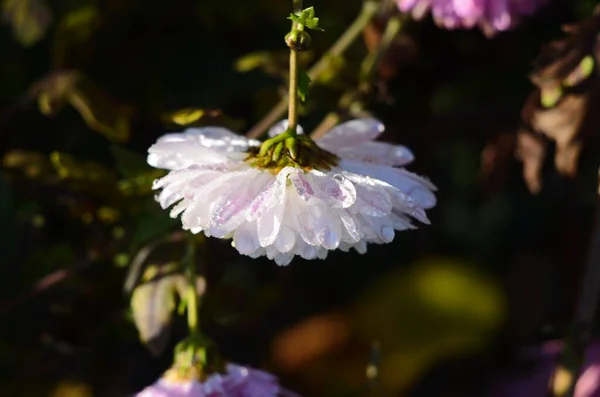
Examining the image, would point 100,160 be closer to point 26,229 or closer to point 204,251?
point 26,229

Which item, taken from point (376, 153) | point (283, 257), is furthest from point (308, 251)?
point (376, 153)

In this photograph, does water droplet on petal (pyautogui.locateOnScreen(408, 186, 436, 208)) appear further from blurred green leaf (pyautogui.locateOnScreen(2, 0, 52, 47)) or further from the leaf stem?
blurred green leaf (pyautogui.locateOnScreen(2, 0, 52, 47))

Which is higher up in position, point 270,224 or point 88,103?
point 88,103

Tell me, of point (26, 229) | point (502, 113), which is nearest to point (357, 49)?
point (502, 113)

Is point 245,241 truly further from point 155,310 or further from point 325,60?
point 325,60

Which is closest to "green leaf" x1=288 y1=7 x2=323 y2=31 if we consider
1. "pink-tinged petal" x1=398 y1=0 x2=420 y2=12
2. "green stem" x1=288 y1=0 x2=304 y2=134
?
"green stem" x1=288 y1=0 x2=304 y2=134

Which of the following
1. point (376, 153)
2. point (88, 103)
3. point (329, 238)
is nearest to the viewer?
point (329, 238)
